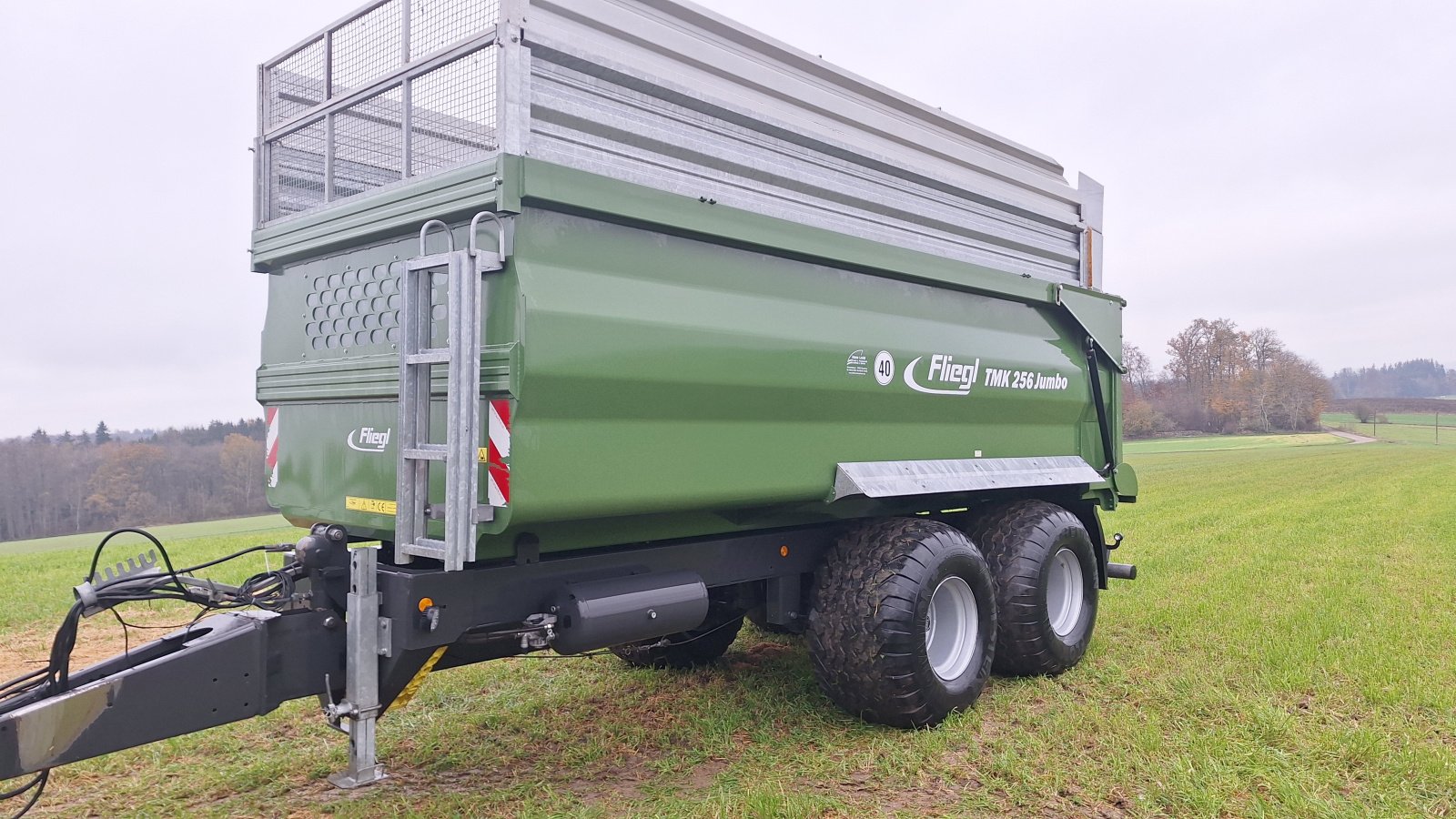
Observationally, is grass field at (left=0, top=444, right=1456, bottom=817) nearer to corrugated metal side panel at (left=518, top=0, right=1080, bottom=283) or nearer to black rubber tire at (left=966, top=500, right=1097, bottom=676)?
black rubber tire at (left=966, top=500, right=1097, bottom=676)

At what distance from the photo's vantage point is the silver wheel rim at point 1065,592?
5.85 meters

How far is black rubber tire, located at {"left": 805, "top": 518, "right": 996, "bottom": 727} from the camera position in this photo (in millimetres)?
→ 4453

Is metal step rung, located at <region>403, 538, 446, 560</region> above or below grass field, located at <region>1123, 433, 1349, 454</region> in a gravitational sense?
above

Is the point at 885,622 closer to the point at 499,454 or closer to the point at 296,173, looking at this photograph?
the point at 499,454

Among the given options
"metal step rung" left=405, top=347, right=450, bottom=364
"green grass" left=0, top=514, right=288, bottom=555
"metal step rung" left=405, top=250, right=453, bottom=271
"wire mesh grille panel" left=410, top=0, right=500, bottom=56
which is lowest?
"green grass" left=0, top=514, right=288, bottom=555

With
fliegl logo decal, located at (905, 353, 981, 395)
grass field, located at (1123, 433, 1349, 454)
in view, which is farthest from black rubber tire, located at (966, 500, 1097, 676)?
grass field, located at (1123, 433, 1349, 454)

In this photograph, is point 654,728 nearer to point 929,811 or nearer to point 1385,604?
point 929,811

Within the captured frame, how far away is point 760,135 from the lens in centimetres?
438

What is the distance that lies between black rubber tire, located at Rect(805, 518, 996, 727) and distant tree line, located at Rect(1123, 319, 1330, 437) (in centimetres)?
5525

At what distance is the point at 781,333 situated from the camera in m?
4.22

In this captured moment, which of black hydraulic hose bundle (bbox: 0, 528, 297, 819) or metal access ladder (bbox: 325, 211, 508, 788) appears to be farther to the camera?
metal access ladder (bbox: 325, 211, 508, 788)

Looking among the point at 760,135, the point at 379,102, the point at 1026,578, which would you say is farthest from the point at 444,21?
the point at 1026,578

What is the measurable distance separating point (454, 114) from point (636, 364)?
117 centimetres

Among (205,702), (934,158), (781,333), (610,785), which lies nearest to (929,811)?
(610,785)
